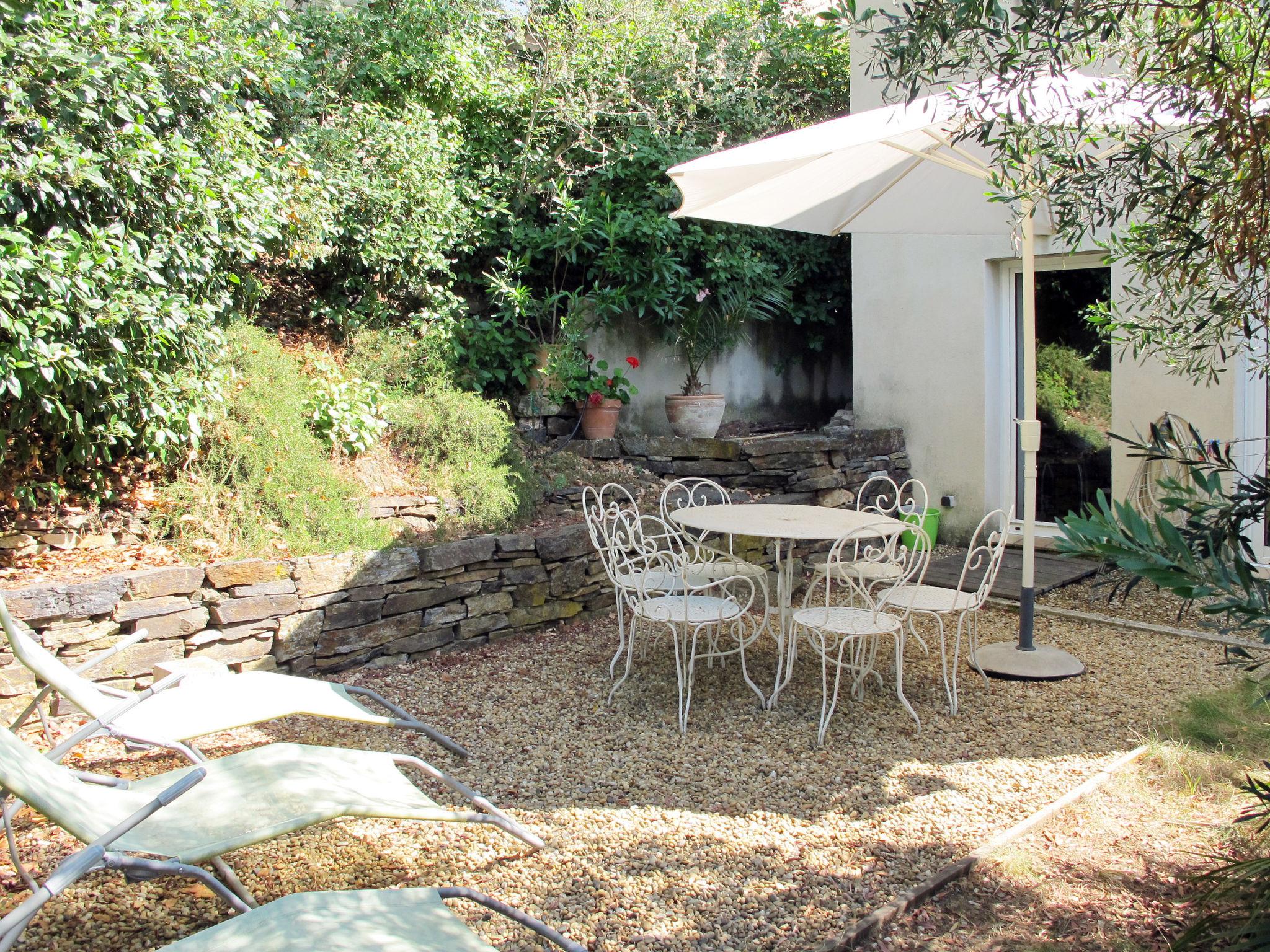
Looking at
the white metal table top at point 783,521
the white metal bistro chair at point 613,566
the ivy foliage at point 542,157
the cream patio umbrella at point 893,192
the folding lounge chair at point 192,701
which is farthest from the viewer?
the ivy foliage at point 542,157

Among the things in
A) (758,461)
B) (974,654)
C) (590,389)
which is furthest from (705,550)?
(590,389)

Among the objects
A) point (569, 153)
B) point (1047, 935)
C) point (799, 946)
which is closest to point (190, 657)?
point (799, 946)

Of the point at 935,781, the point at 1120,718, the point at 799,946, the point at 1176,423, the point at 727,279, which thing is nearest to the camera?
the point at 799,946

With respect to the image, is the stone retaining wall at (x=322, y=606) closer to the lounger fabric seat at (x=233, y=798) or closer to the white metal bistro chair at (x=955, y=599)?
the lounger fabric seat at (x=233, y=798)

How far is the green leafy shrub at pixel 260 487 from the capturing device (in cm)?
471

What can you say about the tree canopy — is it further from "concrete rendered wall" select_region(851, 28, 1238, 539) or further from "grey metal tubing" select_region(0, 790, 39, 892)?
"concrete rendered wall" select_region(851, 28, 1238, 539)

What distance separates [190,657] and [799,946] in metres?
3.04

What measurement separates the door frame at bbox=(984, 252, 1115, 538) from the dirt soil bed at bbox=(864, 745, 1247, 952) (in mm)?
4332

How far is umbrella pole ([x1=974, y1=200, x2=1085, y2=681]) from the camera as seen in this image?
4.71 m

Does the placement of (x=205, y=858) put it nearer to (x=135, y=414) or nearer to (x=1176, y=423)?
(x=135, y=414)

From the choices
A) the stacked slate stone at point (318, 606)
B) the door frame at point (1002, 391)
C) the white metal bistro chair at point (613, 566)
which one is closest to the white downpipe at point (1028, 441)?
the white metal bistro chair at point (613, 566)

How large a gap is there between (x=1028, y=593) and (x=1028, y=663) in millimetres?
364

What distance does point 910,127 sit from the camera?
3.78 m

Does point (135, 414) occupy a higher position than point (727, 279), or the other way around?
point (727, 279)
